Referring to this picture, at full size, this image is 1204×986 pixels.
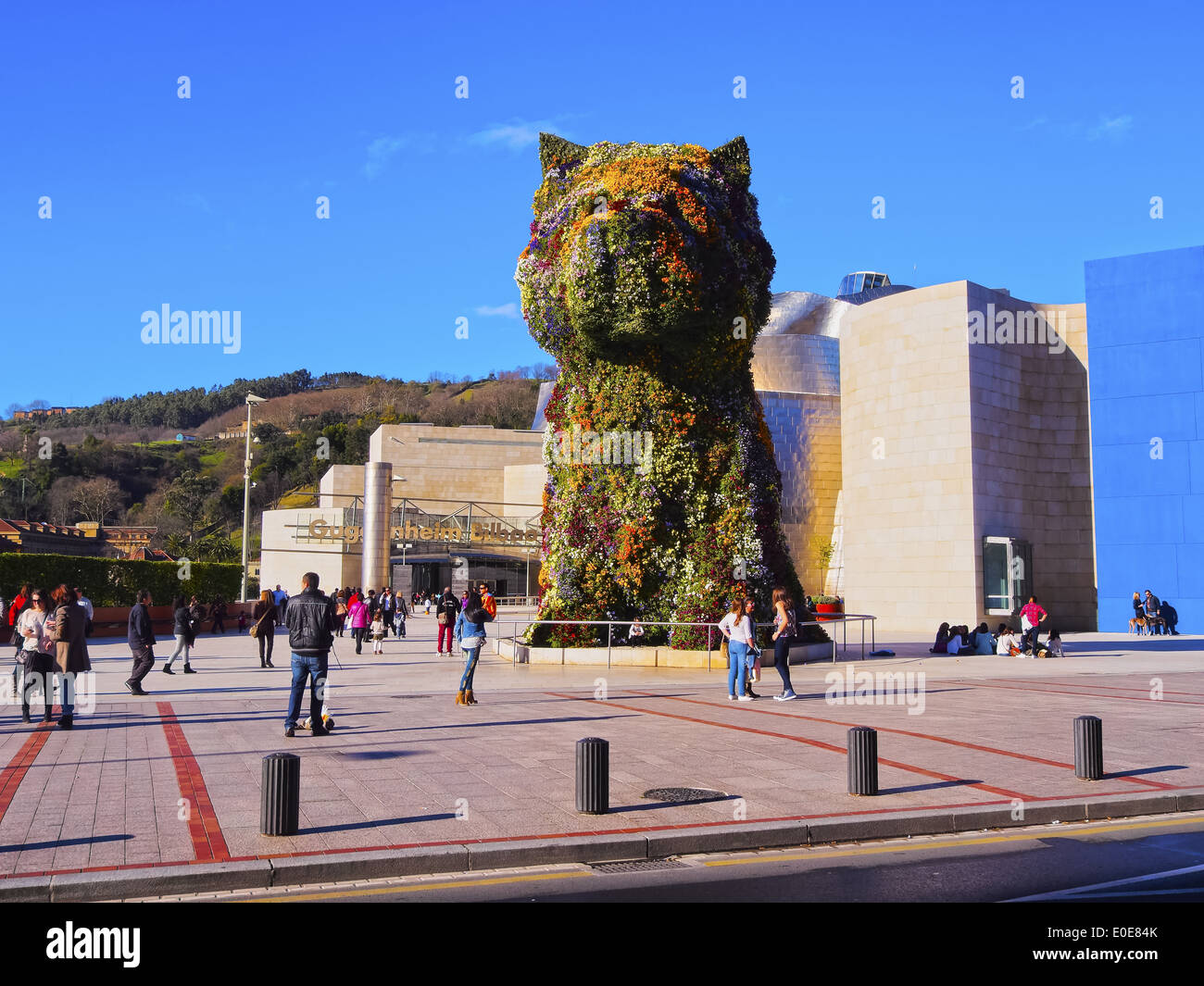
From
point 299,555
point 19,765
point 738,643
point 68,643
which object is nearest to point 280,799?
point 19,765

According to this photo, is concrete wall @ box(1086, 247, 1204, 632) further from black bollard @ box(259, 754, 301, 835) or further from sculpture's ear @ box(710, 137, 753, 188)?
black bollard @ box(259, 754, 301, 835)

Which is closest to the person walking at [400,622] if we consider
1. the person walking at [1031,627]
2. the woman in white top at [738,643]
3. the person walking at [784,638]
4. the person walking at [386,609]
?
the person walking at [386,609]

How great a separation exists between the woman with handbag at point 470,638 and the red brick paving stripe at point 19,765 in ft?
16.3

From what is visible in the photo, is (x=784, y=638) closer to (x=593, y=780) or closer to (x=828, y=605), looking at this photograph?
(x=593, y=780)

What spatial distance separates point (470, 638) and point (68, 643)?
4967mm

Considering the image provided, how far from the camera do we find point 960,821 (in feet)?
25.3

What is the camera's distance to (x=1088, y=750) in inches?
356

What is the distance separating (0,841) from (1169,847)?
306 inches

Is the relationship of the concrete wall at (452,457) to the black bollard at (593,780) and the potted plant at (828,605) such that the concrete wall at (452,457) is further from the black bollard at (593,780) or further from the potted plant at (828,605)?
the black bollard at (593,780)

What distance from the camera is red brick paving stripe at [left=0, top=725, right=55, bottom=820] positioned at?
26.6 ft

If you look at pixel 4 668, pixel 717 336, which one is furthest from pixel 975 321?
pixel 4 668

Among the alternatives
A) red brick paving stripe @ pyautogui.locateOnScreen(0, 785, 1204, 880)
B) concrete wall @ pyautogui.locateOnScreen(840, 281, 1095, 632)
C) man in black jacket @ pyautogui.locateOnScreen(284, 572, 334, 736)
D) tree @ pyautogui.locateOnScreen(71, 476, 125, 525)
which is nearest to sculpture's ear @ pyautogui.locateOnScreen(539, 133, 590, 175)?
man in black jacket @ pyautogui.locateOnScreen(284, 572, 334, 736)
